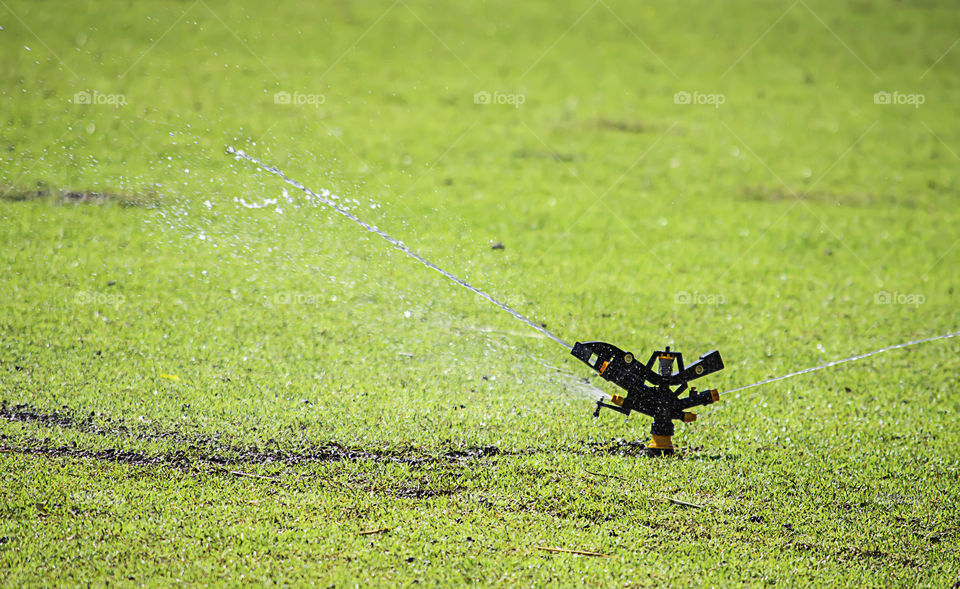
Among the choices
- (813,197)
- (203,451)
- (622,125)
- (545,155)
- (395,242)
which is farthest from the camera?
(622,125)

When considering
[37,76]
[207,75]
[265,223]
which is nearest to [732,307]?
Answer: [265,223]

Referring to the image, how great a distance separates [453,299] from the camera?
8.67m

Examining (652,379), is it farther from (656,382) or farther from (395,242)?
(395,242)

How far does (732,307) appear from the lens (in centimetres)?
945

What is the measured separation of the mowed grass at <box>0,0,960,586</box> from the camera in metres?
5.14

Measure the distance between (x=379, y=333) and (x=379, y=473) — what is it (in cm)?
243

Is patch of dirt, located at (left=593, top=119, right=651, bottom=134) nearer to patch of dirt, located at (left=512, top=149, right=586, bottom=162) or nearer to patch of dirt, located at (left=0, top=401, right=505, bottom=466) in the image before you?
patch of dirt, located at (left=512, top=149, right=586, bottom=162)

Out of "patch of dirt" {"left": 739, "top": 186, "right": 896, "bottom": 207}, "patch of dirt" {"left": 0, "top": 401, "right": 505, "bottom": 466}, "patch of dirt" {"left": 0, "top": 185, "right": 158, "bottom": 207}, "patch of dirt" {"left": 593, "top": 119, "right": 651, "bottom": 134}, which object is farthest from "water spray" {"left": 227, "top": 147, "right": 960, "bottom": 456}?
"patch of dirt" {"left": 593, "top": 119, "right": 651, "bottom": 134}

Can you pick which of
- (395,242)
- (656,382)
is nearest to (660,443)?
(656,382)

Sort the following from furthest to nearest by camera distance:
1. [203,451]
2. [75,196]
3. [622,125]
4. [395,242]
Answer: [622,125]
[75,196]
[395,242]
[203,451]

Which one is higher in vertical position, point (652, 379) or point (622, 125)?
point (622, 125)

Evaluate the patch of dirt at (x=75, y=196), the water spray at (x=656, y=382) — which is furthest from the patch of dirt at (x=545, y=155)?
the water spray at (x=656, y=382)

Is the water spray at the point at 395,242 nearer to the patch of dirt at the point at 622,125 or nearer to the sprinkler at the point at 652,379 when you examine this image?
the sprinkler at the point at 652,379

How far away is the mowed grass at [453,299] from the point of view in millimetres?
5137
